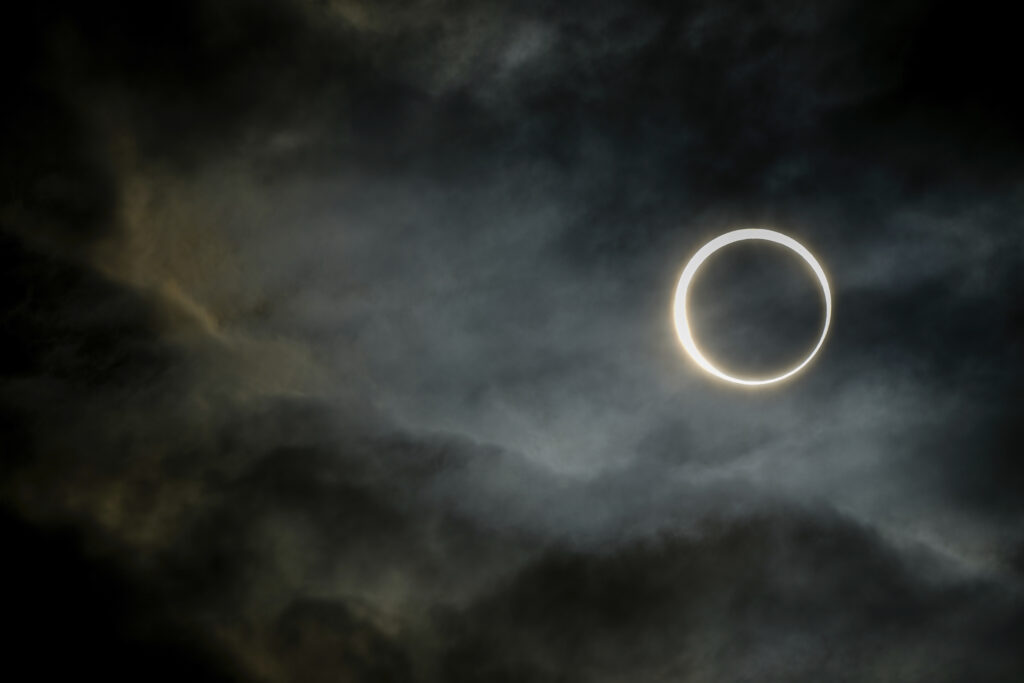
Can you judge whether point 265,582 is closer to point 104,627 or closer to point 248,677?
point 248,677

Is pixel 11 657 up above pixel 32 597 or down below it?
below

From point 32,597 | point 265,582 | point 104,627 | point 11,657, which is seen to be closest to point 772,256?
point 265,582

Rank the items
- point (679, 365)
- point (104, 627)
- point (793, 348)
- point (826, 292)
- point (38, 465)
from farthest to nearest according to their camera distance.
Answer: point (104, 627) → point (38, 465) → point (679, 365) → point (793, 348) → point (826, 292)

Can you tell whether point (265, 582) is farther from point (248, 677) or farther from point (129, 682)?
point (129, 682)

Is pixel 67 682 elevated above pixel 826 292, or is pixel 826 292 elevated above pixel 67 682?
pixel 826 292

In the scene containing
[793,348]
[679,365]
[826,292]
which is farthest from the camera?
[679,365]

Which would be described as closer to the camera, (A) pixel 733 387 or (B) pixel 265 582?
(A) pixel 733 387

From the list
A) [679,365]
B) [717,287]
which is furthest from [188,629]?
[717,287]

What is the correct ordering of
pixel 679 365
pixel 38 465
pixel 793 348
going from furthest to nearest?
pixel 38 465 → pixel 679 365 → pixel 793 348

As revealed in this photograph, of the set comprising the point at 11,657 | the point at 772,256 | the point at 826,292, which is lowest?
the point at 11,657
